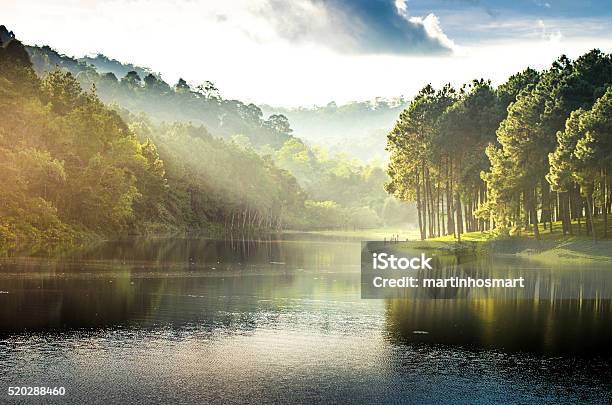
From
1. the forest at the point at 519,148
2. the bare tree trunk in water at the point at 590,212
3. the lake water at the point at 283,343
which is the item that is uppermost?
the forest at the point at 519,148

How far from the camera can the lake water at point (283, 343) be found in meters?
28.3

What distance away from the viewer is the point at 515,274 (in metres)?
70.9

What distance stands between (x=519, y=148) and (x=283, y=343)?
233 ft

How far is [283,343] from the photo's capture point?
3669cm

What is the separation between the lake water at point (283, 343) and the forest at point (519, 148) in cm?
3840

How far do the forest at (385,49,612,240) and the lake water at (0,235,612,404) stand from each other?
38405 millimetres

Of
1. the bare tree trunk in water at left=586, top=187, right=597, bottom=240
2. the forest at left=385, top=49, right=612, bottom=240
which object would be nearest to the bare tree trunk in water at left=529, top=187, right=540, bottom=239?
the forest at left=385, top=49, right=612, bottom=240

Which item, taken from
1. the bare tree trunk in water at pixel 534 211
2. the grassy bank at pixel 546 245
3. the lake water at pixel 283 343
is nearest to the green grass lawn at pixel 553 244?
the grassy bank at pixel 546 245

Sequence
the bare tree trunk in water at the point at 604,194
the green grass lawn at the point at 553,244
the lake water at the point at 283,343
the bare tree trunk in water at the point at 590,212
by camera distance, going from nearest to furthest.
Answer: the lake water at the point at 283,343 → the bare tree trunk in water at the point at 604,194 → the green grass lawn at the point at 553,244 → the bare tree trunk in water at the point at 590,212

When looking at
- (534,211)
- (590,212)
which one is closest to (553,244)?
(534,211)

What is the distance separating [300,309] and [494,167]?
61628 mm

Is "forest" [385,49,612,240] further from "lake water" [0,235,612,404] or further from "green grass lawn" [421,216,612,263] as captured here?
"lake water" [0,235,612,404]

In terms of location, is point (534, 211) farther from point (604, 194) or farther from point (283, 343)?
point (283, 343)

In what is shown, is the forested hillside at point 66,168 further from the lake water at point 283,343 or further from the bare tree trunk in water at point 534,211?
the bare tree trunk in water at point 534,211
